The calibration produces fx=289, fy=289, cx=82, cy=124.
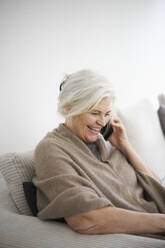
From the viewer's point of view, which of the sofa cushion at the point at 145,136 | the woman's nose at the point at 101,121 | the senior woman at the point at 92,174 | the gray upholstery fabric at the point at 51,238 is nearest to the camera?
the gray upholstery fabric at the point at 51,238

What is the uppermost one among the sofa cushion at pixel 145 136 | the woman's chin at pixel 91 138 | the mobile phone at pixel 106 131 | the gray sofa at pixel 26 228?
the woman's chin at pixel 91 138

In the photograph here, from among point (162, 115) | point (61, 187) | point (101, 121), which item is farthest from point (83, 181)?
point (162, 115)

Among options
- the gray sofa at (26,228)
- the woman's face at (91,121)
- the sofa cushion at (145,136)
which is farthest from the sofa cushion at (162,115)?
the gray sofa at (26,228)

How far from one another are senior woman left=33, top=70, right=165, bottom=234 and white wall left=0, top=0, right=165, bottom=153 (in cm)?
45

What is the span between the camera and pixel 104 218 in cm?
99

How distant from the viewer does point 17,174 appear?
121cm

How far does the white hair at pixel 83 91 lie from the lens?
1228mm

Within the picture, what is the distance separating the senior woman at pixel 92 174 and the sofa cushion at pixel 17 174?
0.09m

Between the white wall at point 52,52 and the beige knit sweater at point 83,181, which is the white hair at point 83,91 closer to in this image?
the beige knit sweater at point 83,181

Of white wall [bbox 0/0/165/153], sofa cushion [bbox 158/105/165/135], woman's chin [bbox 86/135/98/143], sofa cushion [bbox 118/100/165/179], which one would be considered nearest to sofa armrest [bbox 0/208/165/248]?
woman's chin [bbox 86/135/98/143]

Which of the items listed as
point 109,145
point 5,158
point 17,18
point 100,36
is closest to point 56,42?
point 17,18

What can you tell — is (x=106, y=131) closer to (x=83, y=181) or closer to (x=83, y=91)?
(x=83, y=91)

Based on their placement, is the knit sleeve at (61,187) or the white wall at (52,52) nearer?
the knit sleeve at (61,187)

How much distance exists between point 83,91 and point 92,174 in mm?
351
